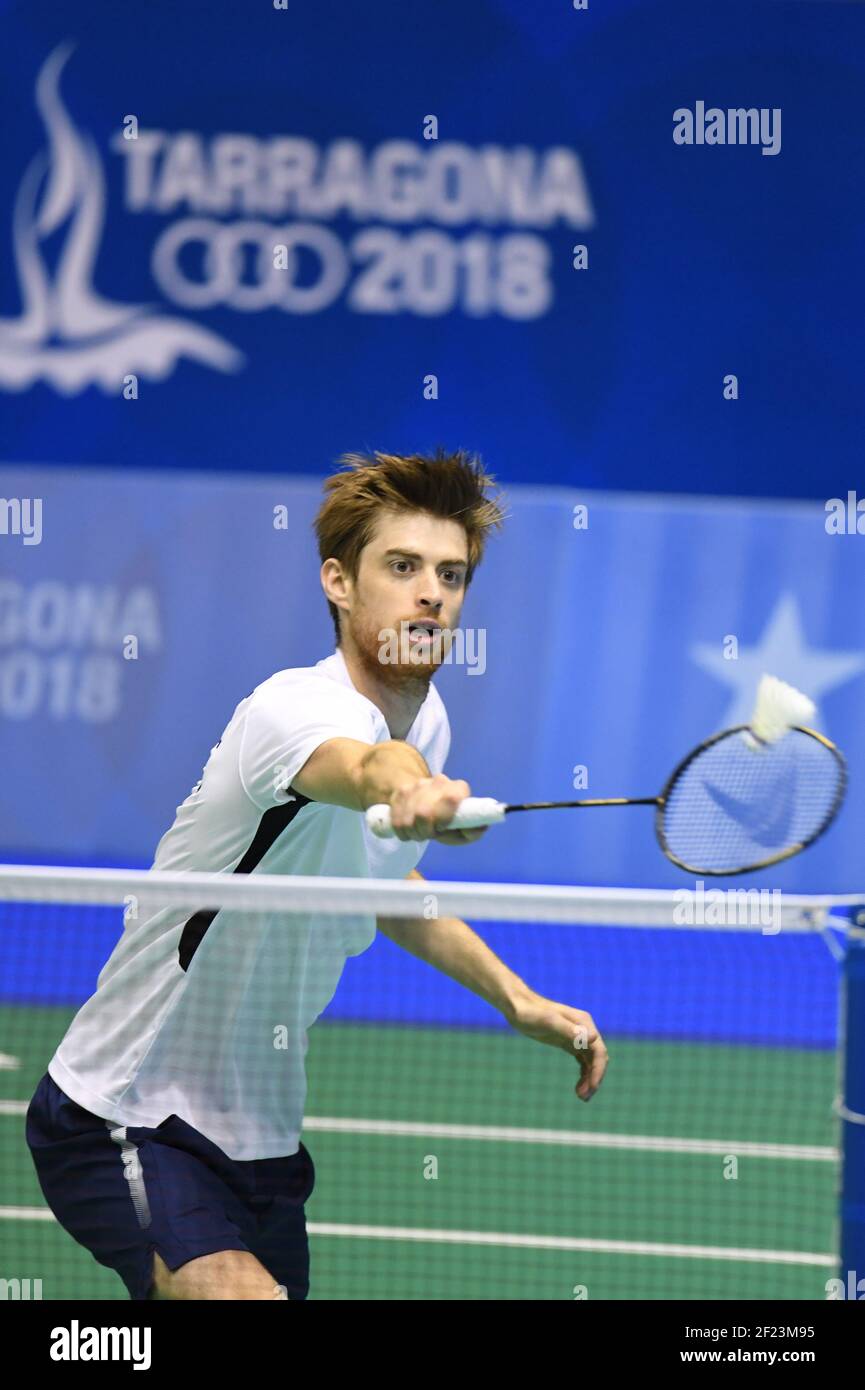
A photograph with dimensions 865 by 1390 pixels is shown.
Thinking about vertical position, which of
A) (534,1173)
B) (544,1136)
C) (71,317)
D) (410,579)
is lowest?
(534,1173)

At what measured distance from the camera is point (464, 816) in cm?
278

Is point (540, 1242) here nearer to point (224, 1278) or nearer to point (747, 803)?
point (747, 803)

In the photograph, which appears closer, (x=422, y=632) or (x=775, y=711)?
(x=775, y=711)

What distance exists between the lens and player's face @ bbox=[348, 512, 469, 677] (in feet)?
12.1

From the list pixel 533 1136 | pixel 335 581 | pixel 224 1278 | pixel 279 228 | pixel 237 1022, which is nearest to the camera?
pixel 224 1278

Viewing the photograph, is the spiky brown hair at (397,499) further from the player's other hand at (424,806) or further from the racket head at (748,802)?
the player's other hand at (424,806)

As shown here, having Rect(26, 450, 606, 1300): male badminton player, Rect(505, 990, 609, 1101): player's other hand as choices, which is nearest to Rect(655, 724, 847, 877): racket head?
Rect(505, 990, 609, 1101): player's other hand

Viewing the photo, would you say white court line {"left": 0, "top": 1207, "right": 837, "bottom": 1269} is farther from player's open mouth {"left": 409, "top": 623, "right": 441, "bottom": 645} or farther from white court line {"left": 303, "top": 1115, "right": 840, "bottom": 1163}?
player's open mouth {"left": 409, "top": 623, "right": 441, "bottom": 645}

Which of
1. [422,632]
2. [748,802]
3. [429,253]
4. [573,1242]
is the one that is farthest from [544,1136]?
[429,253]

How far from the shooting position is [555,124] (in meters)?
8.55

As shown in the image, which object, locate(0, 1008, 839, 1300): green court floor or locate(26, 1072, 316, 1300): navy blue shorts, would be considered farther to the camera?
locate(0, 1008, 839, 1300): green court floor

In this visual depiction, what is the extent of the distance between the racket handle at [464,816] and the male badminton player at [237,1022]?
0.26 feet

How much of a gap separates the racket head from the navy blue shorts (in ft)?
3.50

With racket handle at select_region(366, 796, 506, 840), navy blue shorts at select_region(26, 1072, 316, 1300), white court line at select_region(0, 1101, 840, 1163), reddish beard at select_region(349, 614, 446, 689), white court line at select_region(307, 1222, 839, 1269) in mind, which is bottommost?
white court line at select_region(307, 1222, 839, 1269)
